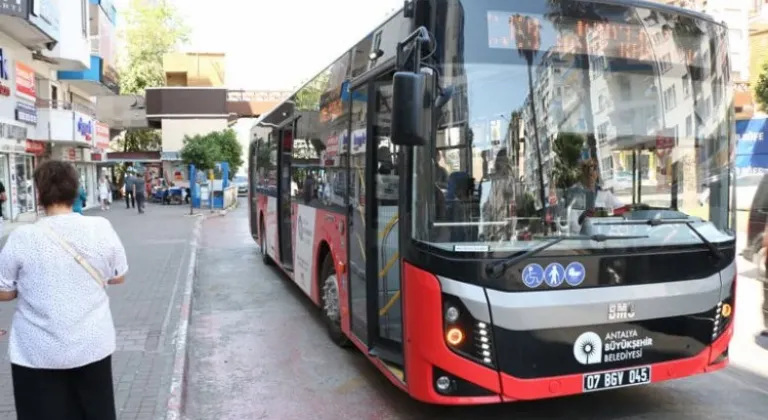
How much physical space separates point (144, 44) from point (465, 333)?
57304 mm

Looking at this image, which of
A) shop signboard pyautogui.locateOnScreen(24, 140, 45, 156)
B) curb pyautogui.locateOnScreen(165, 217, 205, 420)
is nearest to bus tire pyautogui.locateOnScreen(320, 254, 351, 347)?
curb pyautogui.locateOnScreen(165, 217, 205, 420)

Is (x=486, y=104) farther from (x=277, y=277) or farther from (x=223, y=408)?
(x=277, y=277)

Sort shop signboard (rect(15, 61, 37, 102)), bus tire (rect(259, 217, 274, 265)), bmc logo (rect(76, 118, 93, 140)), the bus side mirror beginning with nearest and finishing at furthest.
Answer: the bus side mirror, bus tire (rect(259, 217, 274, 265)), shop signboard (rect(15, 61, 37, 102)), bmc logo (rect(76, 118, 93, 140))

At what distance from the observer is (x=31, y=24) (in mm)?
17109

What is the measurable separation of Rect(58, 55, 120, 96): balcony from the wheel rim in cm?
2378

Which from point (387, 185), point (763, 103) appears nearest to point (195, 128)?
point (763, 103)

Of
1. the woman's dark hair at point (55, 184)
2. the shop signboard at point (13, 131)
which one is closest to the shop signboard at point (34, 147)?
the shop signboard at point (13, 131)

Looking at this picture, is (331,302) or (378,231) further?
(331,302)

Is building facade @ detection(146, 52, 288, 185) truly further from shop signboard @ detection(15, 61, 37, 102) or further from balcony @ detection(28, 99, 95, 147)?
shop signboard @ detection(15, 61, 37, 102)

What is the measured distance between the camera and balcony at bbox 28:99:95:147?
75.4 ft

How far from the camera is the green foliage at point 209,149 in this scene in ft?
119

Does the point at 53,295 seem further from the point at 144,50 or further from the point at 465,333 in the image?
the point at 144,50

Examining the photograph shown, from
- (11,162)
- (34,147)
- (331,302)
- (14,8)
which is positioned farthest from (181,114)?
(331,302)

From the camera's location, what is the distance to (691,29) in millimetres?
4344
